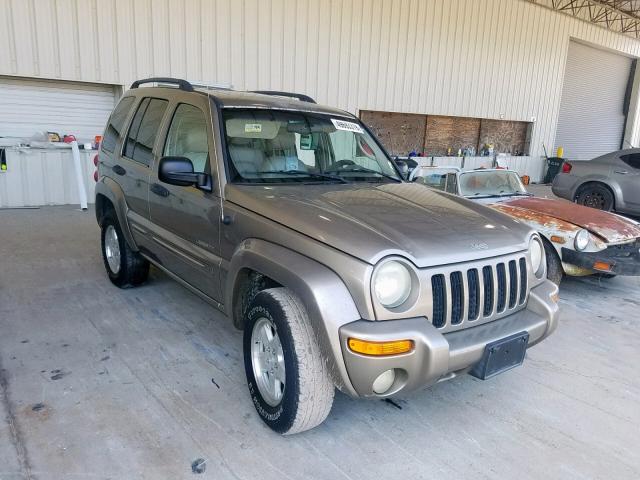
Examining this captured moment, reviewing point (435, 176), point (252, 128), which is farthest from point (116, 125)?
point (435, 176)

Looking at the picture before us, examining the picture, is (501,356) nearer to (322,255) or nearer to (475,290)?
(475,290)

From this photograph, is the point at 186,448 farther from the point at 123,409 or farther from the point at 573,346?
the point at 573,346

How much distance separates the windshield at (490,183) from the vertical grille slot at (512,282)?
9.62 feet

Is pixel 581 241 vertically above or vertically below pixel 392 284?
below

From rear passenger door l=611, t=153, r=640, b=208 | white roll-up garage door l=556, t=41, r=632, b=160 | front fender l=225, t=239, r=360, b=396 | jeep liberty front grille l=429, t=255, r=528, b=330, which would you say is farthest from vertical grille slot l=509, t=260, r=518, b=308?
white roll-up garage door l=556, t=41, r=632, b=160

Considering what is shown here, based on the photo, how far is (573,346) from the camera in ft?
12.3

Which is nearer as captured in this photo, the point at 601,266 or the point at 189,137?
the point at 189,137

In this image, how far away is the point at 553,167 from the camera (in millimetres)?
16953

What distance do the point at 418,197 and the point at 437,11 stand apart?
39.2 feet

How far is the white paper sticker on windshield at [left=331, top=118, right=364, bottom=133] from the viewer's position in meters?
3.64

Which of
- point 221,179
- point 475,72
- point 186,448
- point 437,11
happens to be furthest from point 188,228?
point 475,72

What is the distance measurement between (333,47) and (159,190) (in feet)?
29.8

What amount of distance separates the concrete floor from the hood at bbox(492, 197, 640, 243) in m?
1.05

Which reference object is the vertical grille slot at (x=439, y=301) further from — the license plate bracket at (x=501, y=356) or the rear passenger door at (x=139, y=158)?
the rear passenger door at (x=139, y=158)
